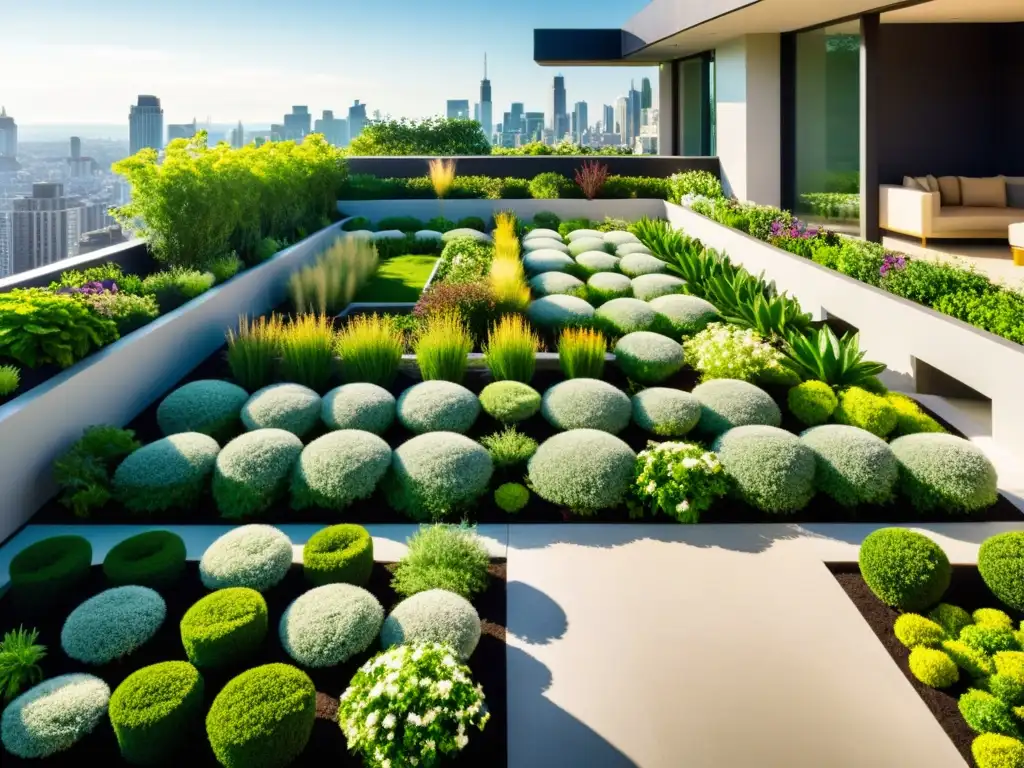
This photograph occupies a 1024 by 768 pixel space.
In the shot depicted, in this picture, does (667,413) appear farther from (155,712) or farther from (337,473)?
(155,712)

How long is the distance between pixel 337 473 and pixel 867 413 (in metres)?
3.87

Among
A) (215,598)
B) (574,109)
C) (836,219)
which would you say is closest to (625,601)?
(215,598)

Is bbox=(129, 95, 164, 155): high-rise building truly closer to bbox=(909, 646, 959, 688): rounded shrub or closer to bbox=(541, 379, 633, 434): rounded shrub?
bbox=(541, 379, 633, 434): rounded shrub

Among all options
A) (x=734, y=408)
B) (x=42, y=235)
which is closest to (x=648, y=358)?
(x=734, y=408)

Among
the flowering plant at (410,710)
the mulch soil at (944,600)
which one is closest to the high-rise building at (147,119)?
the flowering plant at (410,710)

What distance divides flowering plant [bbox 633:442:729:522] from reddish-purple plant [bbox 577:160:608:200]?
11.7m

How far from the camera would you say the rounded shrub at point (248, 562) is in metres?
4.15

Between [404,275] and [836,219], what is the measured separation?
23.5 feet

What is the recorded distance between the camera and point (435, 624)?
3639mm

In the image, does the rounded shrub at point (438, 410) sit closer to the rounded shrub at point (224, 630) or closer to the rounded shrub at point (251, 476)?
the rounded shrub at point (251, 476)

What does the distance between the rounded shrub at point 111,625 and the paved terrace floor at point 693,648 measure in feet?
2.81

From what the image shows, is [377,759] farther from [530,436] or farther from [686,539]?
[530,436]

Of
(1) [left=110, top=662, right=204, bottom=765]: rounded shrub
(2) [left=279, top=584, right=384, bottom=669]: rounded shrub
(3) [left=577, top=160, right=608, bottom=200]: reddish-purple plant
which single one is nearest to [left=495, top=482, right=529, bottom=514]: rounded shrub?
(2) [left=279, top=584, right=384, bottom=669]: rounded shrub

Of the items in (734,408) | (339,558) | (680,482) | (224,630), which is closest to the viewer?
→ (224,630)
